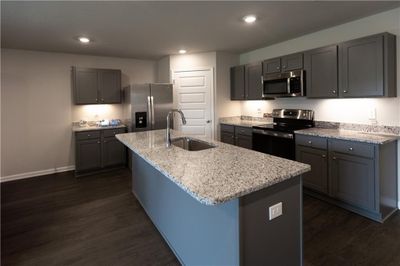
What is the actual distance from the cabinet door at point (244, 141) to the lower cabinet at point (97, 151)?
2.39m

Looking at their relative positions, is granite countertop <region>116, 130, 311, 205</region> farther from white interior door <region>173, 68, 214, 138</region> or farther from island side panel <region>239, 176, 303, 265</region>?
white interior door <region>173, 68, 214, 138</region>

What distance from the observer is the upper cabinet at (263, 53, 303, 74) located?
376 cm

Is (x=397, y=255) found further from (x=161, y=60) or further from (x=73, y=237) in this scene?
(x=161, y=60)

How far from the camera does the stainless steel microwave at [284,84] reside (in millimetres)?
3754

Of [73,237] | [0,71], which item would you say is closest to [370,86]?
[73,237]

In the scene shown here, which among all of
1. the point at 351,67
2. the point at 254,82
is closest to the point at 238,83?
the point at 254,82

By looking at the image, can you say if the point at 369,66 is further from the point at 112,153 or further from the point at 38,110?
the point at 38,110

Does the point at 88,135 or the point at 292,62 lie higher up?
the point at 292,62

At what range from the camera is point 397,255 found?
2146 mm

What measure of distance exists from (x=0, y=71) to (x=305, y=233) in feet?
18.0

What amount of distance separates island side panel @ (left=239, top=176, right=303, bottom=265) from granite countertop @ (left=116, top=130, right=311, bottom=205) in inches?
3.5

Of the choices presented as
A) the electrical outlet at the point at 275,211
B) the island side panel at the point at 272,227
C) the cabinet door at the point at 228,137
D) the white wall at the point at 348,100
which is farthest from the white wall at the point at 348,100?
the electrical outlet at the point at 275,211

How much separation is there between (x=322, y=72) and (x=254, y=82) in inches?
54.8

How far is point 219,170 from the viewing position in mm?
1708
